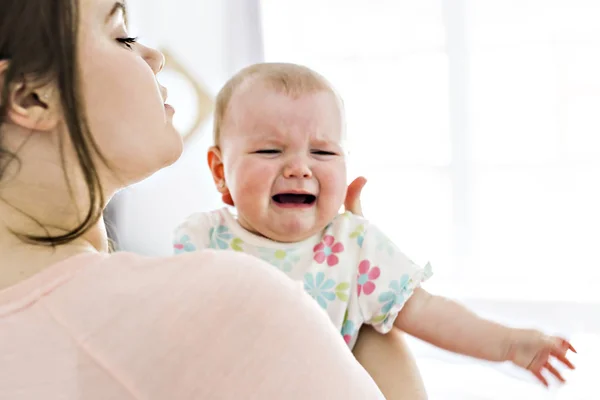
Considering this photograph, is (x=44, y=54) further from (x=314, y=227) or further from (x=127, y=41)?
(x=314, y=227)

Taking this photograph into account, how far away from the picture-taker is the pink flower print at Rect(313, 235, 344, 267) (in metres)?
1.21

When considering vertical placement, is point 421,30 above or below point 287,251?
above

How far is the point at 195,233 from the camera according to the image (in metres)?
1.26

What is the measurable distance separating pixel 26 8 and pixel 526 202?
2.18 metres

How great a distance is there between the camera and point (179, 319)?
0.52 metres

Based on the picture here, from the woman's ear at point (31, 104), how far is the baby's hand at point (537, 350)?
813mm

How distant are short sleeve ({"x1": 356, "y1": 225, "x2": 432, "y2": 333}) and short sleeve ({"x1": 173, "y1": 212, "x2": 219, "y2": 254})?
28 centimetres

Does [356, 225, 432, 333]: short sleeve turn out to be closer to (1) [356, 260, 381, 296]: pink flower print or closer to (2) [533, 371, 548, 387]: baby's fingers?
(1) [356, 260, 381, 296]: pink flower print

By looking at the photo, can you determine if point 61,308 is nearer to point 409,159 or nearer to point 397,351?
point 397,351

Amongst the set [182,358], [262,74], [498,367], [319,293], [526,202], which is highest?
[262,74]

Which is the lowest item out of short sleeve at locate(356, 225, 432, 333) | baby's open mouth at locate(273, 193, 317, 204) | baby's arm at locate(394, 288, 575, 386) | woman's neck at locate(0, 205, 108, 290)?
baby's arm at locate(394, 288, 575, 386)

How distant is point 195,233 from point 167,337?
2.46ft

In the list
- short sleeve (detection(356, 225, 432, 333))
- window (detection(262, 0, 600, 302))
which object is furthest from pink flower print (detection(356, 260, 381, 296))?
window (detection(262, 0, 600, 302))

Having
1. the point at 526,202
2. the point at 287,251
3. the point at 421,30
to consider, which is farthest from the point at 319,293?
the point at 421,30
